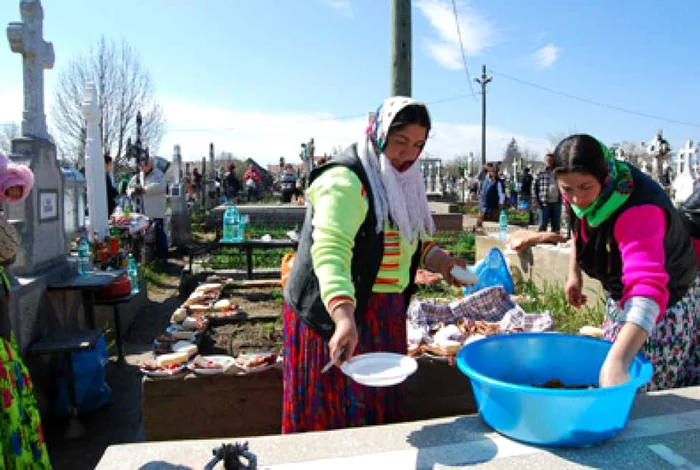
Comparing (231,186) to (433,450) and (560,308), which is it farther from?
(433,450)

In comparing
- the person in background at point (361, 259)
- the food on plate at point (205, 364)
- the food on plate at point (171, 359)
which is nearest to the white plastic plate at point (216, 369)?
the food on plate at point (205, 364)

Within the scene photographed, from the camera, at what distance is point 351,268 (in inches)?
69.0

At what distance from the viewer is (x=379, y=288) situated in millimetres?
1872

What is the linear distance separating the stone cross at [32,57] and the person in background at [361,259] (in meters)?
3.74

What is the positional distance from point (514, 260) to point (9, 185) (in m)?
5.26

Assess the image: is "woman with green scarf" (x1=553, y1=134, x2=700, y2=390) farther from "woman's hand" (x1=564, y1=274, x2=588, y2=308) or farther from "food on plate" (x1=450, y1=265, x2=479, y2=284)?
"food on plate" (x1=450, y1=265, x2=479, y2=284)

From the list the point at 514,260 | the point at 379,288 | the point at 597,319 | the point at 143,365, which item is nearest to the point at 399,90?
the point at 514,260

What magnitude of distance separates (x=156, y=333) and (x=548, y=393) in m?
5.50

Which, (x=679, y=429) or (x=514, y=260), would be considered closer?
(x=679, y=429)

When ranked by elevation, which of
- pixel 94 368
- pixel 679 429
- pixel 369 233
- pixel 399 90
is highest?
pixel 399 90

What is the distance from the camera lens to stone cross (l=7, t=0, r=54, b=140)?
4.56 meters

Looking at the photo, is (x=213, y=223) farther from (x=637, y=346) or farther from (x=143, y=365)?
(x=637, y=346)

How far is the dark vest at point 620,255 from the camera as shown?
1.82 m

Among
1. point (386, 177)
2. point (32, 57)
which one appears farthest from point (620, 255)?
point (32, 57)
